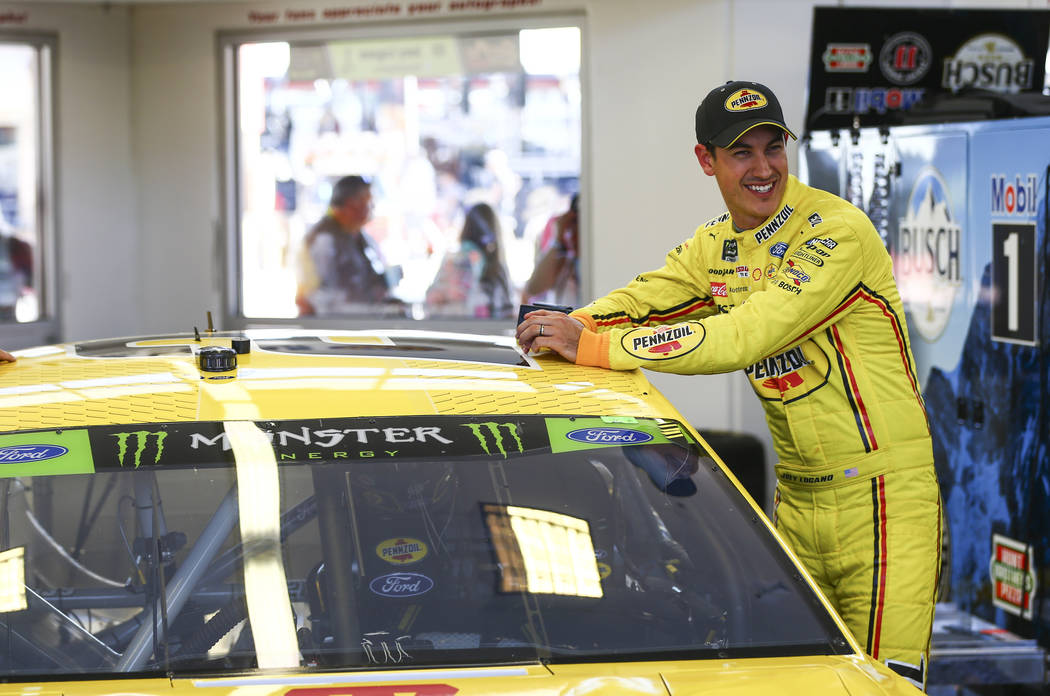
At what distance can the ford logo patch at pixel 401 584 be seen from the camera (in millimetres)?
2279

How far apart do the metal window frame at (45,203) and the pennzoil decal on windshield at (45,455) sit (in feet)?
21.9

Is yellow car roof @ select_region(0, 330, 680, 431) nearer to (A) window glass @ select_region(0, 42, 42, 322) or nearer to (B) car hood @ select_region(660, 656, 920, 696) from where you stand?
(B) car hood @ select_region(660, 656, 920, 696)

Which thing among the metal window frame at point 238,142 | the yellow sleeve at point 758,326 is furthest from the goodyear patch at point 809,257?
the metal window frame at point 238,142

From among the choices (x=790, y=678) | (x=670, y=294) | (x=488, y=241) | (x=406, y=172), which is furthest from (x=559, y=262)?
(x=790, y=678)

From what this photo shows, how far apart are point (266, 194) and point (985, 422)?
530 centimetres

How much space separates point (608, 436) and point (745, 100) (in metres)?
1.12

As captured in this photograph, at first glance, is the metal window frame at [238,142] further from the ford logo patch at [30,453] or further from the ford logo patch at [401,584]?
the ford logo patch at [30,453]

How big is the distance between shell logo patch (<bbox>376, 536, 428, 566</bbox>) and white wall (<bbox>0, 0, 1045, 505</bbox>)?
5.30 meters

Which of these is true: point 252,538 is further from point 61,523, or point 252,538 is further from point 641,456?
point 641,456

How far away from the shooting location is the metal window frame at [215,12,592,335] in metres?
8.03

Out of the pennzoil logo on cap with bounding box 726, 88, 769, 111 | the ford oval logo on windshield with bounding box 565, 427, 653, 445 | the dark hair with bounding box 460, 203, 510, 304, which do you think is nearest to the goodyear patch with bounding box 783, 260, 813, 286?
the pennzoil logo on cap with bounding box 726, 88, 769, 111

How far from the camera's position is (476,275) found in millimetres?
8461

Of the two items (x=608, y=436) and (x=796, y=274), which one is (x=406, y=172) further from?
(x=608, y=436)

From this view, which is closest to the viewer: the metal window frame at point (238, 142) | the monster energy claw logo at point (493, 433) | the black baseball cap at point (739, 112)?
the monster energy claw logo at point (493, 433)
